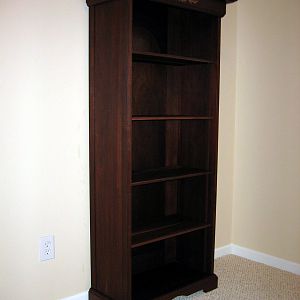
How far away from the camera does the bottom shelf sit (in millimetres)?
2287

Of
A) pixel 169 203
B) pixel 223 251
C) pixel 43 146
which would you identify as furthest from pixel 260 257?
pixel 43 146

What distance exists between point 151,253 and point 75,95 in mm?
1054

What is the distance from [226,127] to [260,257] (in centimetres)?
91

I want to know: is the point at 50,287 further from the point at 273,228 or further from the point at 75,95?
the point at 273,228

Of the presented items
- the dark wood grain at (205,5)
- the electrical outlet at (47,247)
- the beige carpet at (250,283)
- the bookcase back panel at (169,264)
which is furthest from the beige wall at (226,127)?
the electrical outlet at (47,247)

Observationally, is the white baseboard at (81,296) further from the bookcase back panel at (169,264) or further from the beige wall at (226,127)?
the beige wall at (226,127)

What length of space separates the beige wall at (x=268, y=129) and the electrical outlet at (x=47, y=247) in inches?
56.6

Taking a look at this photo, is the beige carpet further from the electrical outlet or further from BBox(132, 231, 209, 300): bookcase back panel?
the electrical outlet

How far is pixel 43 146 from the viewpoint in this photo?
6.85 ft

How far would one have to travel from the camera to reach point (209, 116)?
2465 mm

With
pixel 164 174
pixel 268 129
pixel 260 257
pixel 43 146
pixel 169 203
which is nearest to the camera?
pixel 43 146

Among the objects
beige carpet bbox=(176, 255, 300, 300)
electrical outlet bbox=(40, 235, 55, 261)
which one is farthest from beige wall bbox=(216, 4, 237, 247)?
electrical outlet bbox=(40, 235, 55, 261)

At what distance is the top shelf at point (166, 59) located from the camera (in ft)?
6.89

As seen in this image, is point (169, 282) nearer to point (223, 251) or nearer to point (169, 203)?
point (169, 203)
